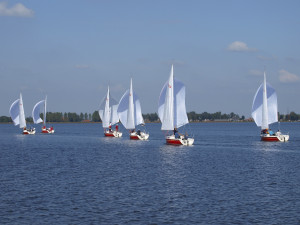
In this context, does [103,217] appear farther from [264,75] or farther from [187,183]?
[264,75]

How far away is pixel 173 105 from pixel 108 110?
3443 centimetres

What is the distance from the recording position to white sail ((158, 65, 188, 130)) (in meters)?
65.0

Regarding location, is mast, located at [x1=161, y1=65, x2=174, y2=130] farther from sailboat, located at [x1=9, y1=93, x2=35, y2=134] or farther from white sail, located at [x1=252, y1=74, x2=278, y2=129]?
sailboat, located at [x1=9, y1=93, x2=35, y2=134]

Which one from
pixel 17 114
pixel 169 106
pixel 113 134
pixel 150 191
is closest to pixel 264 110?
pixel 169 106

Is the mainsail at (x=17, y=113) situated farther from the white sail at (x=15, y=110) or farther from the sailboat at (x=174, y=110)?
the sailboat at (x=174, y=110)

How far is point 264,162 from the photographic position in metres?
47.8

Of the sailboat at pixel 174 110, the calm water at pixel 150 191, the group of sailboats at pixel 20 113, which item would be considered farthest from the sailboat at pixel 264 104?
the group of sailboats at pixel 20 113

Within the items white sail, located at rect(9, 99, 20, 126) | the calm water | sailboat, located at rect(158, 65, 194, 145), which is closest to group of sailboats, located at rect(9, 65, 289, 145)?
sailboat, located at rect(158, 65, 194, 145)

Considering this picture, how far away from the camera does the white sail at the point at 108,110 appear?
9850 cm

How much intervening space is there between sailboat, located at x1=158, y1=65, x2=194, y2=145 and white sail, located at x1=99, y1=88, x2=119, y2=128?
33.7 metres

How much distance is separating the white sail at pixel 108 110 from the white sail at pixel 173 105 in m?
33.9

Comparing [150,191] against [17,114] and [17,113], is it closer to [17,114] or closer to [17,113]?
[17,113]

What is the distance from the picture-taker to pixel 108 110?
323 ft

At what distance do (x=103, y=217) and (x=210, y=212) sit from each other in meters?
5.76
